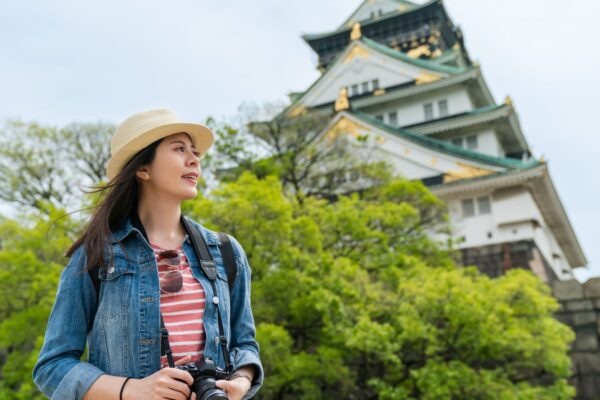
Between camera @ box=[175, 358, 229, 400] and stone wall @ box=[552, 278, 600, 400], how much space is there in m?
10.9

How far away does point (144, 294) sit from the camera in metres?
1.65

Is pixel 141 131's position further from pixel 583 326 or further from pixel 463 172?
pixel 463 172

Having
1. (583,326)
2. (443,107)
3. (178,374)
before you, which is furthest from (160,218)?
(443,107)

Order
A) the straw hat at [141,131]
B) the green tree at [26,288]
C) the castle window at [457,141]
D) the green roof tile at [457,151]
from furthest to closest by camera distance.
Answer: the castle window at [457,141] → the green roof tile at [457,151] → the green tree at [26,288] → the straw hat at [141,131]

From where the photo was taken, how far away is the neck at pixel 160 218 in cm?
186

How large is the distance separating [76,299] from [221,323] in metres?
0.39

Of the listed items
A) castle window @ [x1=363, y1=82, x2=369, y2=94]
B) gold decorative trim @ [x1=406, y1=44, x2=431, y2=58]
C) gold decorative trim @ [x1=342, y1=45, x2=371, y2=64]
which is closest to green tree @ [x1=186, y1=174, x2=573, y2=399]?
castle window @ [x1=363, y1=82, x2=369, y2=94]

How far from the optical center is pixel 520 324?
28.5 feet

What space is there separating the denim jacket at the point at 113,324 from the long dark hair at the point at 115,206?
28 millimetres

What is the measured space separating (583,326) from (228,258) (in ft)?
36.9

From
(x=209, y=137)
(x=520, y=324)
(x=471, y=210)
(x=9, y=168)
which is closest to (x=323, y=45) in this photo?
(x=471, y=210)

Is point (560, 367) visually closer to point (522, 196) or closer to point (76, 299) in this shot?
point (522, 196)

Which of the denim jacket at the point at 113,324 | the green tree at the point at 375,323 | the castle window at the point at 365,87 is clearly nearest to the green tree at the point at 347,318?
the green tree at the point at 375,323

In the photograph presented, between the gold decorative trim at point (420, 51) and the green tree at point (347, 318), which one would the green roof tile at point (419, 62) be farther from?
the green tree at point (347, 318)
